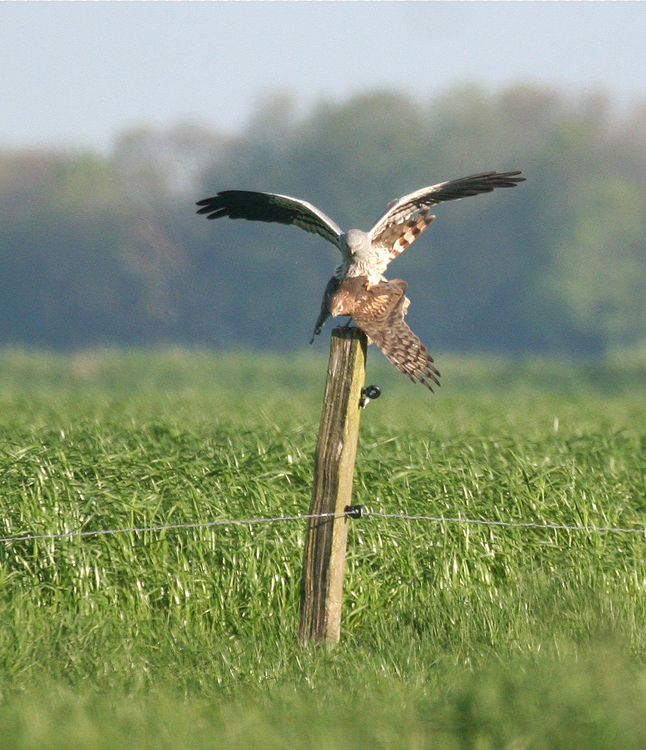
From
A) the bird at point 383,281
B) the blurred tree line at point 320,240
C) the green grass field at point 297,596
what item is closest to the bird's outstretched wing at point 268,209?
the bird at point 383,281

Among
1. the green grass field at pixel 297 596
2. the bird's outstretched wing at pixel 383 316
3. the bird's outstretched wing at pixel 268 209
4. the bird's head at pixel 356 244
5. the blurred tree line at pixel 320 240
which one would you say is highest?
the blurred tree line at pixel 320 240

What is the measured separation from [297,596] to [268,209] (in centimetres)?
227

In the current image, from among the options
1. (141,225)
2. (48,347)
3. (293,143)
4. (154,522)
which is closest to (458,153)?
(293,143)

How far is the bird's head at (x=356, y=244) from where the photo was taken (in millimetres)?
5109

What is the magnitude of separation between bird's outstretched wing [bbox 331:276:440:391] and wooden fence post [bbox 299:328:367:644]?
18cm

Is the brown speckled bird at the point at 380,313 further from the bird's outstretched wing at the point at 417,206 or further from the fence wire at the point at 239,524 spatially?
the fence wire at the point at 239,524

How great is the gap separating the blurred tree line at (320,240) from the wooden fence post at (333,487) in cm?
4672

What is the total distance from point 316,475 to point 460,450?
309 cm

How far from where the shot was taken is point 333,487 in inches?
216

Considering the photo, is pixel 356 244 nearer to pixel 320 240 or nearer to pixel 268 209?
pixel 268 209

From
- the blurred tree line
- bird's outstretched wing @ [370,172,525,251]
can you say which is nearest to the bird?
bird's outstretched wing @ [370,172,525,251]

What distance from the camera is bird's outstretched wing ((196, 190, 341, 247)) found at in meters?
5.55

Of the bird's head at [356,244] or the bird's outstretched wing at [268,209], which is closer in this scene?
the bird's head at [356,244]

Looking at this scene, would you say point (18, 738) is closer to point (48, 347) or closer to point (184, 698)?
point (184, 698)
